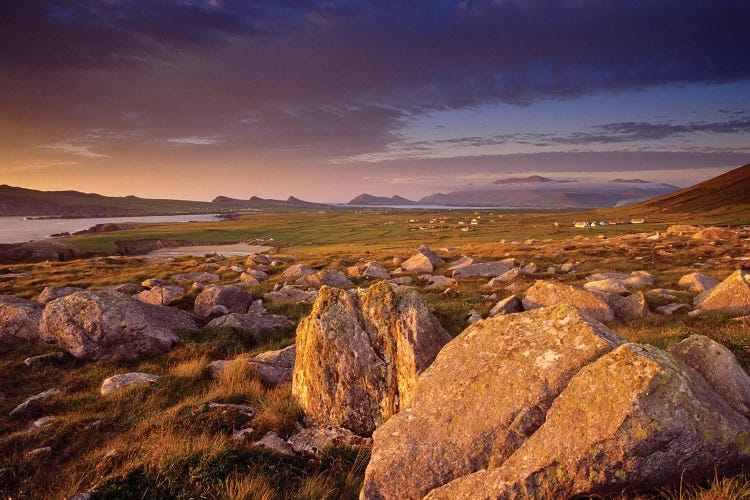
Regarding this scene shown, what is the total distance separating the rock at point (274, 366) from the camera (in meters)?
11.8

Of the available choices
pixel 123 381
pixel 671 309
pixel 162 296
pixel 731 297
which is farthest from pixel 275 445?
pixel 162 296

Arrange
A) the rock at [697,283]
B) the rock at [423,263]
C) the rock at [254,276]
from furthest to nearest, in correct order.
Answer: the rock at [423,263] < the rock at [254,276] < the rock at [697,283]

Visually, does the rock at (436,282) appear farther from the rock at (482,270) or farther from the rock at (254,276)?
the rock at (254,276)

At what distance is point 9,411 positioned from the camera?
35.3 ft

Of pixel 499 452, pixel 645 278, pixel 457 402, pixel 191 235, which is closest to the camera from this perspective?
pixel 499 452

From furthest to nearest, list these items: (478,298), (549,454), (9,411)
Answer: (478,298) < (9,411) < (549,454)

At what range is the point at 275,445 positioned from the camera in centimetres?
766

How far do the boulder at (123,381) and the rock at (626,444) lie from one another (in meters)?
9.94

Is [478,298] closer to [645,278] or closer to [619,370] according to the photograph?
[645,278]

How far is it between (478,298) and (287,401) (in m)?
15.2

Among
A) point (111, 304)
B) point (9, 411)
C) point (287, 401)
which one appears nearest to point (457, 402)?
point (287, 401)

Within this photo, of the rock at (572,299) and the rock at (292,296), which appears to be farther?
the rock at (292,296)

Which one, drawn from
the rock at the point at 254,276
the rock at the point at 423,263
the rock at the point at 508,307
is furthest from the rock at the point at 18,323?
the rock at the point at 423,263

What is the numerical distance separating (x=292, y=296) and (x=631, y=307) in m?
18.9
